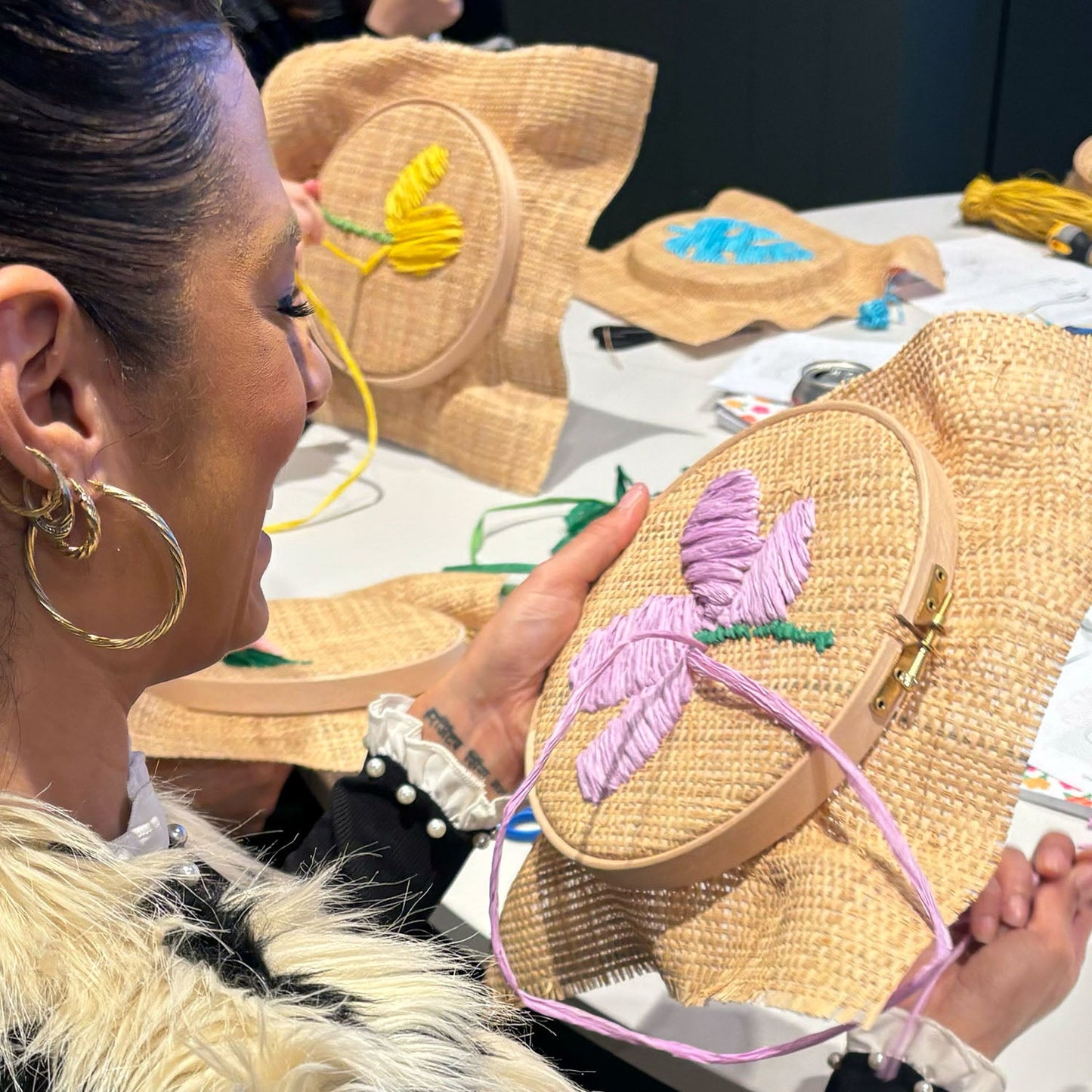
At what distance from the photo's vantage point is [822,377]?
48.6 inches

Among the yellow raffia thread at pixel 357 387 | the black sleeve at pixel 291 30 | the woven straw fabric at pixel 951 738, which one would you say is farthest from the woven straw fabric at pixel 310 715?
the black sleeve at pixel 291 30

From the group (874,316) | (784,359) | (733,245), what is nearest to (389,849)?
(784,359)

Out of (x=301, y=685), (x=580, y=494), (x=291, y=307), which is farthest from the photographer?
(x=580, y=494)

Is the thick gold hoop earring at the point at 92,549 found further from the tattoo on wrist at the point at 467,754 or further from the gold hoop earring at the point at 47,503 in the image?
the tattoo on wrist at the point at 467,754

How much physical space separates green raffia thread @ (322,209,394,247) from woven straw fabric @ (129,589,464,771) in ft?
1.59

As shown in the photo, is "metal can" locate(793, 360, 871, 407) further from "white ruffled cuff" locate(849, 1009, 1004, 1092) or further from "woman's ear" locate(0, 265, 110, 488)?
"woman's ear" locate(0, 265, 110, 488)

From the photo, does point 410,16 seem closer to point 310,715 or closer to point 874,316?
point 874,316

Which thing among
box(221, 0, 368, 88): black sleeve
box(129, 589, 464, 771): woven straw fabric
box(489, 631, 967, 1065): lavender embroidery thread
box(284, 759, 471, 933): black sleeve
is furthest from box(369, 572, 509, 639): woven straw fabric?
box(221, 0, 368, 88): black sleeve

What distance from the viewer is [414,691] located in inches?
37.7

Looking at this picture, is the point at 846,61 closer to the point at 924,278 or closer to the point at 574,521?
the point at 924,278

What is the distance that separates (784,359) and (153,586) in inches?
38.4

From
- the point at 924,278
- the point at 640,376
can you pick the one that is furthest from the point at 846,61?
the point at 640,376

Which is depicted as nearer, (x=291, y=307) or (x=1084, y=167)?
(x=291, y=307)

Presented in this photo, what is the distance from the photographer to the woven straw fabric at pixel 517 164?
1.21m
